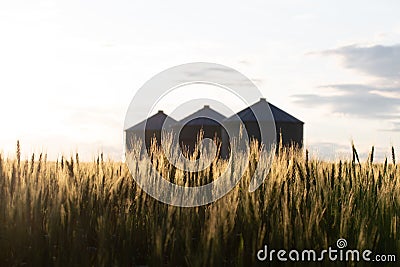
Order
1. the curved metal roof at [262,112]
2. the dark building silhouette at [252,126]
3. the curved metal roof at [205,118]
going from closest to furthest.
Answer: the dark building silhouette at [252,126]
the curved metal roof at [262,112]
the curved metal roof at [205,118]

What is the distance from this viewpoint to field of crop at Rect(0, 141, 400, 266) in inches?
153

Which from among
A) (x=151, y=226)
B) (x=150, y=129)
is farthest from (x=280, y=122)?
(x=151, y=226)

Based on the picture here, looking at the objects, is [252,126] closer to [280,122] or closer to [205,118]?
[280,122]

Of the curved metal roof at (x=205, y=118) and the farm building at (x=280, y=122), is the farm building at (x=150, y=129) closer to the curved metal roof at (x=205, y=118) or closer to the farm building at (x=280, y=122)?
the curved metal roof at (x=205, y=118)

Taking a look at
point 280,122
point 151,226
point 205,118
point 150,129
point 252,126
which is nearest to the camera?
point 151,226

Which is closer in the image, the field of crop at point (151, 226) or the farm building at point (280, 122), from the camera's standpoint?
the field of crop at point (151, 226)

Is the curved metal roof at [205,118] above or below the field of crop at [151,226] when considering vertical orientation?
above

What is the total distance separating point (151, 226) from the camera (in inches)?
170

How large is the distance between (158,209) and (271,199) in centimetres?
96

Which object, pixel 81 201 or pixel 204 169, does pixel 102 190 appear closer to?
pixel 81 201

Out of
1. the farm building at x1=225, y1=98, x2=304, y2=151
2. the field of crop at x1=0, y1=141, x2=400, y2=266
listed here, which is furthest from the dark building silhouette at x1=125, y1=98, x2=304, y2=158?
the field of crop at x1=0, y1=141, x2=400, y2=266

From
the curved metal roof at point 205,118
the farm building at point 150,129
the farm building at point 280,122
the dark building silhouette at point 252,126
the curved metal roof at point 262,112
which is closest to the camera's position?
the dark building silhouette at point 252,126

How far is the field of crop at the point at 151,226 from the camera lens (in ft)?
12.8

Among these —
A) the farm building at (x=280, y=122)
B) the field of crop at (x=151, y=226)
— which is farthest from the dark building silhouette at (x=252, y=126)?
the field of crop at (x=151, y=226)
